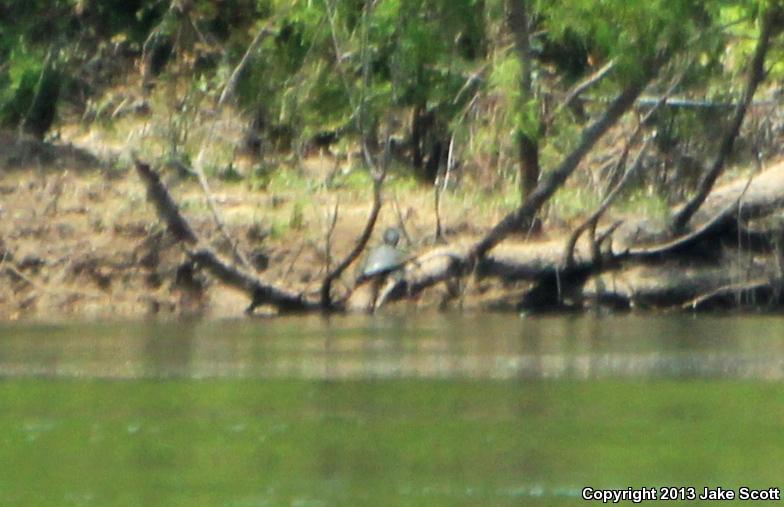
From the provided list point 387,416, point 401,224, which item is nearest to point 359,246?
point 401,224

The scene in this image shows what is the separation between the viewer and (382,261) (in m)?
22.4

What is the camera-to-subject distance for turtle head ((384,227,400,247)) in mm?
22766

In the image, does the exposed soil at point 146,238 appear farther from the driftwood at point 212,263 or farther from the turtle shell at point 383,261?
the turtle shell at point 383,261

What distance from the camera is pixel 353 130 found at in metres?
23.5

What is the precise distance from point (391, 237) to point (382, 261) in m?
0.49

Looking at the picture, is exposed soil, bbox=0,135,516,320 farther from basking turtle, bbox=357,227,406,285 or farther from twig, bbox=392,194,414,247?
basking turtle, bbox=357,227,406,285

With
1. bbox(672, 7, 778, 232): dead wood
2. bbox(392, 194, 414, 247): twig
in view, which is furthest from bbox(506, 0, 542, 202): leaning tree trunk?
bbox(672, 7, 778, 232): dead wood

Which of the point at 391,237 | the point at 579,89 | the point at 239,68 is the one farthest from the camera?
the point at 391,237

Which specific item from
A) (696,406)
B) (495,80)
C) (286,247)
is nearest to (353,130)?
(286,247)

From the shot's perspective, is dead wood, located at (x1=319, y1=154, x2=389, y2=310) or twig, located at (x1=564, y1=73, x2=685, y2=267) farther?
twig, located at (x1=564, y1=73, x2=685, y2=267)

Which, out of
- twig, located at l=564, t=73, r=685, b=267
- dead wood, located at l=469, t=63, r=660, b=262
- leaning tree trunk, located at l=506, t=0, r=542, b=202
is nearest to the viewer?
leaning tree trunk, located at l=506, t=0, r=542, b=202

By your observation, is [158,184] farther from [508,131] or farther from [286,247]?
[508,131]

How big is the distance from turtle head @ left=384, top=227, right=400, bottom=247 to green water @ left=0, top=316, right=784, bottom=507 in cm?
318

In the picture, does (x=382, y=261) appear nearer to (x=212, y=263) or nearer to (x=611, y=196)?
(x=212, y=263)
